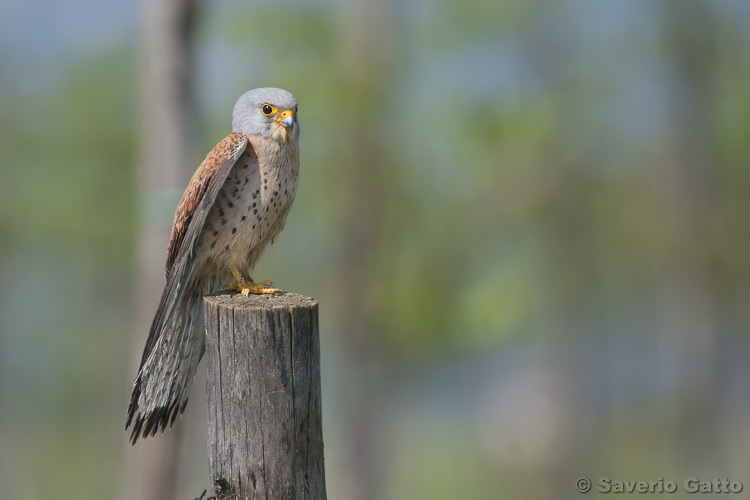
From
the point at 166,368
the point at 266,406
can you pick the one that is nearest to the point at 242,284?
the point at 166,368

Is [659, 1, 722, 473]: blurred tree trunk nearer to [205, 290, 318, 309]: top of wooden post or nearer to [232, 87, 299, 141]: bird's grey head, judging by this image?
[232, 87, 299, 141]: bird's grey head

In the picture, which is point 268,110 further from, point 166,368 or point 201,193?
point 166,368

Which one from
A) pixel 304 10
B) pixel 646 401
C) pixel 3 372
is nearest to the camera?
pixel 304 10

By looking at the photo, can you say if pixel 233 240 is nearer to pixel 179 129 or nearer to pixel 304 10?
pixel 179 129

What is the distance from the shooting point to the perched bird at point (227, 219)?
3.06 metres

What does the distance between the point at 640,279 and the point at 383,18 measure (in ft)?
60.0

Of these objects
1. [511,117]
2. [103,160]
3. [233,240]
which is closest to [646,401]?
[511,117]

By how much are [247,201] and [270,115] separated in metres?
0.43

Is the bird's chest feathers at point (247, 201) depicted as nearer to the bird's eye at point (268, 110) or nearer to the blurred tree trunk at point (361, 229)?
the bird's eye at point (268, 110)

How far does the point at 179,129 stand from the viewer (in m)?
5.52

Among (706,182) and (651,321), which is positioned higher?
(706,182)

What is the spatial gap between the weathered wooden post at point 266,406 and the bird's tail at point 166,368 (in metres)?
0.49

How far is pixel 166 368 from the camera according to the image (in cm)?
298

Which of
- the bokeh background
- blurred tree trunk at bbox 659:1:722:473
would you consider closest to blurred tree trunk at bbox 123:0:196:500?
the bokeh background
